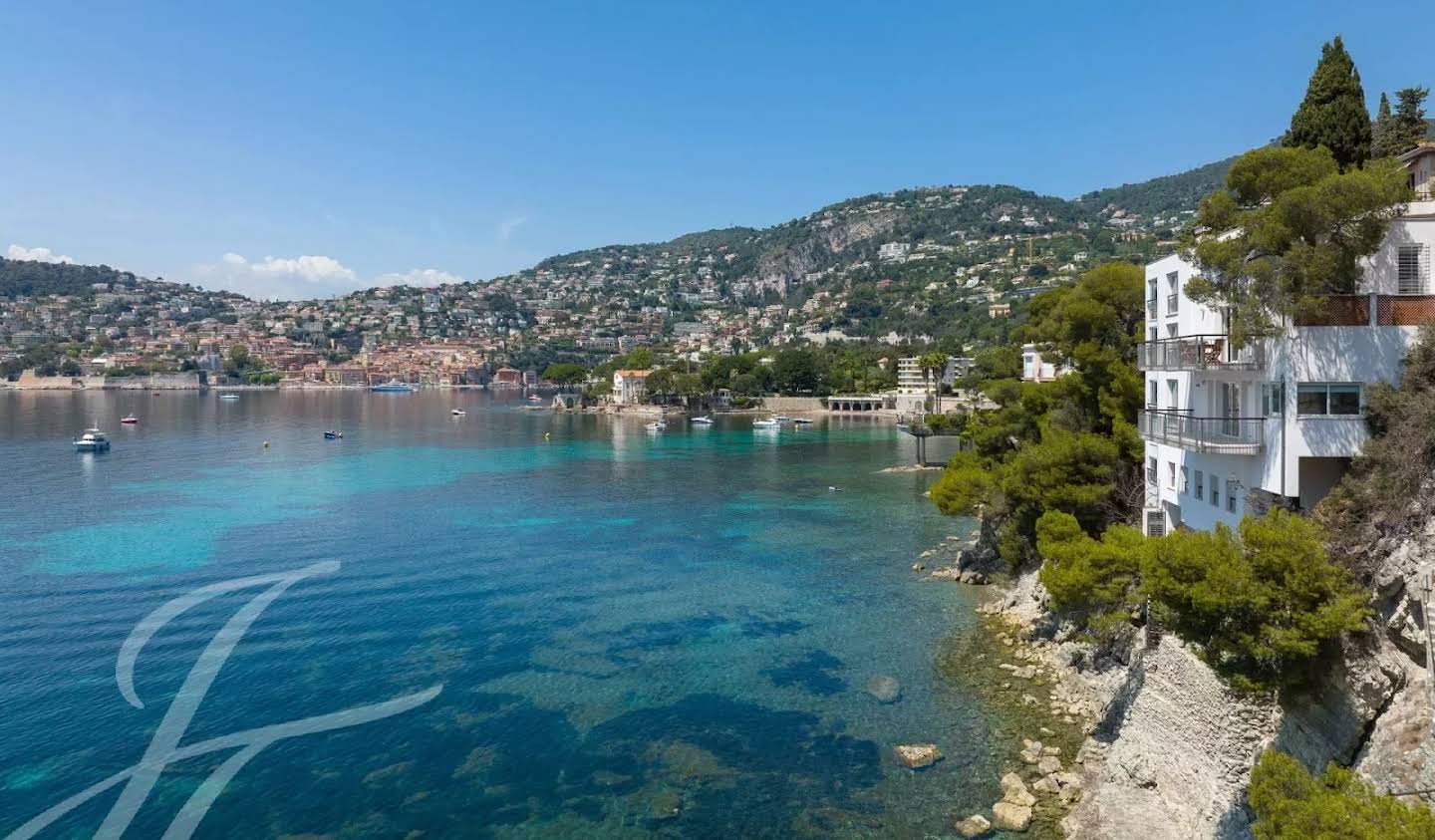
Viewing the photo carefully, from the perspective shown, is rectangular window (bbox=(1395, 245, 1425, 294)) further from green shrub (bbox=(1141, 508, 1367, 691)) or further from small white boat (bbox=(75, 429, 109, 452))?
small white boat (bbox=(75, 429, 109, 452))

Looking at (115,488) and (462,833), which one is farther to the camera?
(115,488)

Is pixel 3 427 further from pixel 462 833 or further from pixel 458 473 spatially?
pixel 462 833

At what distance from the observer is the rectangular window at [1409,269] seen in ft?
41.9

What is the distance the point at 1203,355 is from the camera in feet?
49.4

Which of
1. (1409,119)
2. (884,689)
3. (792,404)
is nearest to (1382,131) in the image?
(1409,119)

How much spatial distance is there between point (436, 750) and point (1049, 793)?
11.4 meters

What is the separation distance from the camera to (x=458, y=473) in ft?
181

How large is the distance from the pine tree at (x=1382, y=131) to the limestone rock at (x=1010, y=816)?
17.7 meters

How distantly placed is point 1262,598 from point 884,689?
982 centimetres

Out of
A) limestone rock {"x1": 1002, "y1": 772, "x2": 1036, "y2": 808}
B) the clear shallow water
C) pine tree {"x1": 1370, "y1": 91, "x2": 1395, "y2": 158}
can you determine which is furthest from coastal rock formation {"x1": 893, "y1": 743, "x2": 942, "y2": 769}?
pine tree {"x1": 1370, "y1": 91, "x2": 1395, "y2": 158}

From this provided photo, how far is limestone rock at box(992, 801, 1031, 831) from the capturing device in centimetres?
1345

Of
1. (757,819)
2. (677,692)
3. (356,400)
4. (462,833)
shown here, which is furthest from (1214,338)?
(356,400)

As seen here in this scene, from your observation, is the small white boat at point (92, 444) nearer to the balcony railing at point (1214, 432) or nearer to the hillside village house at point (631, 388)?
the hillside village house at point (631, 388)

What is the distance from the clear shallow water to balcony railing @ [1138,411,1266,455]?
6.92 metres
